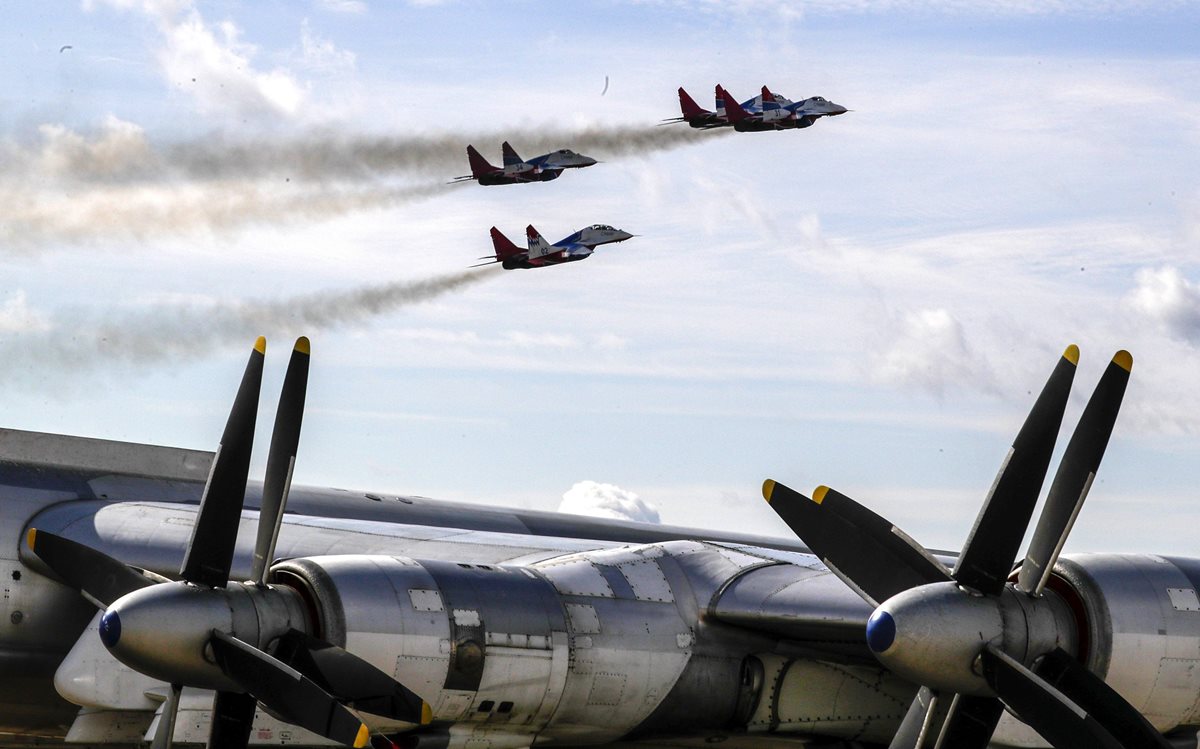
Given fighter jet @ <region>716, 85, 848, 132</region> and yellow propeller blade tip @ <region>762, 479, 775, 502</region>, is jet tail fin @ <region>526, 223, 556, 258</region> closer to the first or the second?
fighter jet @ <region>716, 85, 848, 132</region>

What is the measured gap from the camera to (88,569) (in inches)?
552

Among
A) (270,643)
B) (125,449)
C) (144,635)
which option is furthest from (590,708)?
(125,449)

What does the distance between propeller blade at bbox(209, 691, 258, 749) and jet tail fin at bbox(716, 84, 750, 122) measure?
84.0ft

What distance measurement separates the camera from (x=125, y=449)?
20.3 meters

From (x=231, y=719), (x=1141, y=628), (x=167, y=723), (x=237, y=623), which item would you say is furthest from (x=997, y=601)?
(x=167, y=723)

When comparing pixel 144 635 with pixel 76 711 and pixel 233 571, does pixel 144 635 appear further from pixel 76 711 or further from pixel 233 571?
pixel 76 711

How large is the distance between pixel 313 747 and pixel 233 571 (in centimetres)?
283

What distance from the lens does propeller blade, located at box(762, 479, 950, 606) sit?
13.0 meters

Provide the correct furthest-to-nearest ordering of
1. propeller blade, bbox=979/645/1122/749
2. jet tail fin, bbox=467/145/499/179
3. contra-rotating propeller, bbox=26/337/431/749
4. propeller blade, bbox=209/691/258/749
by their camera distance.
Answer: jet tail fin, bbox=467/145/499/179 < propeller blade, bbox=209/691/258/749 < contra-rotating propeller, bbox=26/337/431/749 < propeller blade, bbox=979/645/1122/749

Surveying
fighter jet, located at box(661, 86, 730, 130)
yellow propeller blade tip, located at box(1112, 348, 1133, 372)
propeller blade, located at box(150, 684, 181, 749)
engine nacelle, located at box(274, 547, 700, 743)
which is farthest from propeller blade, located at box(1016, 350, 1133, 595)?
fighter jet, located at box(661, 86, 730, 130)

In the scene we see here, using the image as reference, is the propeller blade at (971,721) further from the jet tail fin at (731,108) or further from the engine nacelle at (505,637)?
the jet tail fin at (731,108)

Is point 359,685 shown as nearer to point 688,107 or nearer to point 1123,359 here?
point 1123,359

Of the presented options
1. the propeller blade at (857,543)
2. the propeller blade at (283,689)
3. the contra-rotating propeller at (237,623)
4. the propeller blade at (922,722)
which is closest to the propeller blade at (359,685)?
the contra-rotating propeller at (237,623)

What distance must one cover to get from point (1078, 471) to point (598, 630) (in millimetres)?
4780
